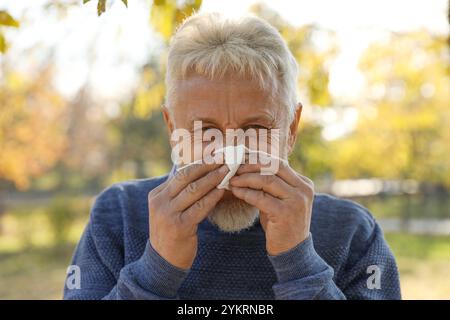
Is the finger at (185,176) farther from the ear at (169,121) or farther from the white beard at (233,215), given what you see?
→ the ear at (169,121)

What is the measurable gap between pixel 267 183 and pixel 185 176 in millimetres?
292

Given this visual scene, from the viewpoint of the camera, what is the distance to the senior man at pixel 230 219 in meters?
2.00

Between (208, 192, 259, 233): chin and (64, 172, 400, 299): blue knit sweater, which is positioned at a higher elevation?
(208, 192, 259, 233): chin

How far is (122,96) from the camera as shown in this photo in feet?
71.9

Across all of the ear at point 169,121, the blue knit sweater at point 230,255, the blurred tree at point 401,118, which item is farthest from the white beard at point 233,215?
the blurred tree at point 401,118

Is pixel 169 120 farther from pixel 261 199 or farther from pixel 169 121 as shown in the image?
pixel 261 199

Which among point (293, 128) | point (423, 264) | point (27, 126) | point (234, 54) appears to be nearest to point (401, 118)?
point (423, 264)

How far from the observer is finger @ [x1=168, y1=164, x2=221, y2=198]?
1995 millimetres

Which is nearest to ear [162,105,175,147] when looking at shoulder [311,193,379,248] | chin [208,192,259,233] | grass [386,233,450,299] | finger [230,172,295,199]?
chin [208,192,259,233]

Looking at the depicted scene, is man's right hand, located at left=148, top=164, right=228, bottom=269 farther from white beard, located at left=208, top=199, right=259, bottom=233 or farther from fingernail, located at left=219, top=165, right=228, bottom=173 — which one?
white beard, located at left=208, top=199, right=259, bottom=233

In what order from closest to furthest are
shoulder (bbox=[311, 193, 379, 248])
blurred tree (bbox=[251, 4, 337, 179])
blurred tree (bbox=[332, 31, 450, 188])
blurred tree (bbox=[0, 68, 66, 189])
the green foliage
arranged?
1. shoulder (bbox=[311, 193, 379, 248])
2. the green foliage
3. blurred tree (bbox=[251, 4, 337, 179])
4. blurred tree (bbox=[332, 31, 450, 188])
5. blurred tree (bbox=[0, 68, 66, 189])

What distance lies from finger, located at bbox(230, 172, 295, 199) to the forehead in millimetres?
273
